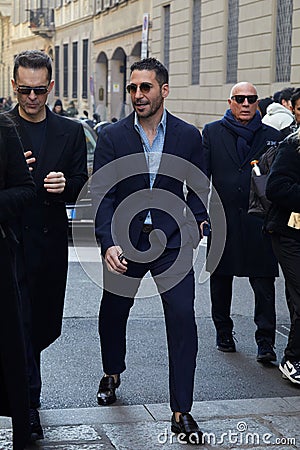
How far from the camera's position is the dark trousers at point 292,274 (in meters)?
6.20

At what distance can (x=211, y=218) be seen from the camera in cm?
712

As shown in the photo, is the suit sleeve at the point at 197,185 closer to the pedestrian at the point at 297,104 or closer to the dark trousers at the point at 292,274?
the dark trousers at the point at 292,274

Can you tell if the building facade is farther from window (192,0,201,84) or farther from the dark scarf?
the dark scarf

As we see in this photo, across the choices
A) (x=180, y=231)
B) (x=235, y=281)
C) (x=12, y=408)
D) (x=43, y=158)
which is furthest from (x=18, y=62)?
(x=235, y=281)

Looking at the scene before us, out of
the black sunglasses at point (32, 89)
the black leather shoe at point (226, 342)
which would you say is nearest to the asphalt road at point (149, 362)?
the black leather shoe at point (226, 342)

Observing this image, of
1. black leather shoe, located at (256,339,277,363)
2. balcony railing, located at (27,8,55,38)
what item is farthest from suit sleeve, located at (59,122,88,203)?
balcony railing, located at (27,8,55,38)

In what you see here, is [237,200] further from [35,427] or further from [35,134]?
[35,427]

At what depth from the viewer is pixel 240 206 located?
23.5ft

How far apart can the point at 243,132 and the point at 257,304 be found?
1319 millimetres

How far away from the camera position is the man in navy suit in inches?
211

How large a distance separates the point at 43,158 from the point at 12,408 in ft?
5.30

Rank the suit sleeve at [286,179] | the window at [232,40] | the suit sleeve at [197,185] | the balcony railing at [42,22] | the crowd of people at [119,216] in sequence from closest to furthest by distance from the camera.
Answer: the crowd of people at [119,216] → the suit sleeve at [197,185] → the suit sleeve at [286,179] → the window at [232,40] → the balcony railing at [42,22]

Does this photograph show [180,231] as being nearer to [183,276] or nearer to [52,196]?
[183,276]

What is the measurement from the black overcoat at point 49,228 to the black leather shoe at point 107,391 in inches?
21.5
